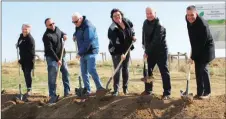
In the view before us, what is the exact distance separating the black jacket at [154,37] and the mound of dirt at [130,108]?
0.90m

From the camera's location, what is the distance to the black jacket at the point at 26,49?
34.0 ft

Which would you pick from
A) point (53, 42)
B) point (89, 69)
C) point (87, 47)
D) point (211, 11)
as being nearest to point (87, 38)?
point (87, 47)

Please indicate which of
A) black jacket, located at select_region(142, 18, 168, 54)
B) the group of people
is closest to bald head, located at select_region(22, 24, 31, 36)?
the group of people

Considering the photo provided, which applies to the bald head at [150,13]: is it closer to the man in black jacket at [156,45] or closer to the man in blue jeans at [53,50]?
the man in black jacket at [156,45]

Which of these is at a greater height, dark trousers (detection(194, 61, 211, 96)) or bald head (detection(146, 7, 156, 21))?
bald head (detection(146, 7, 156, 21))

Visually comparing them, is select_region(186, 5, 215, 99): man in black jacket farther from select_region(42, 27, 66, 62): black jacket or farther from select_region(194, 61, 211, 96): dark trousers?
select_region(42, 27, 66, 62): black jacket

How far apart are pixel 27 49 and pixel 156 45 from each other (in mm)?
3335

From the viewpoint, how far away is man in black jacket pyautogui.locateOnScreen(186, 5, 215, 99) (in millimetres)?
8062

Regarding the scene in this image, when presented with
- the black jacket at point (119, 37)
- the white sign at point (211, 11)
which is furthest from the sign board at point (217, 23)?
the black jacket at point (119, 37)

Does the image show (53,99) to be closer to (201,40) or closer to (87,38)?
(87,38)

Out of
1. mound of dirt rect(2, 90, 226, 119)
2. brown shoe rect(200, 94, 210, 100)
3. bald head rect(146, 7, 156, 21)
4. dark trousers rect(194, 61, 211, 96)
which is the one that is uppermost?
bald head rect(146, 7, 156, 21)

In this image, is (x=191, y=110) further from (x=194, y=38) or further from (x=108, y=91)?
(x=108, y=91)

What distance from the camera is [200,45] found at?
8.17 metres

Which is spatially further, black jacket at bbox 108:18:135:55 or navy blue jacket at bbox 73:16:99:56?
navy blue jacket at bbox 73:16:99:56
